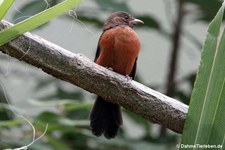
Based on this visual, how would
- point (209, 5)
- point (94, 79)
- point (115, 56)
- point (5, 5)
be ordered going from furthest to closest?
1. point (209, 5)
2. point (115, 56)
3. point (94, 79)
4. point (5, 5)

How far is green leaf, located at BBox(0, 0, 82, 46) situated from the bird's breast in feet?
2.49

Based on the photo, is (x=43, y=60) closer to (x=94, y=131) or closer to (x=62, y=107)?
(x=94, y=131)

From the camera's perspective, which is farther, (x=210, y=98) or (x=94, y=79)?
(x=94, y=79)

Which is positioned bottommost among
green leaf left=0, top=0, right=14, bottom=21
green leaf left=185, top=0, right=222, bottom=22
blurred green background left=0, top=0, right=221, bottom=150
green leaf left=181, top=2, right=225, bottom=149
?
blurred green background left=0, top=0, right=221, bottom=150

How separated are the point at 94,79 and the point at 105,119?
438 millimetres

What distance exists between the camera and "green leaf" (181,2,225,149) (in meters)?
1.09

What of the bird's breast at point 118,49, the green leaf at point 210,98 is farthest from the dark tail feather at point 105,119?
the green leaf at point 210,98

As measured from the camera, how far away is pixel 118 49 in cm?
182

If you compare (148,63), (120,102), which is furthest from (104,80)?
(148,63)

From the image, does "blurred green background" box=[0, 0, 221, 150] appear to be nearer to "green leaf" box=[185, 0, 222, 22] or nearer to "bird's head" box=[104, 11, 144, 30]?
"green leaf" box=[185, 0, 222, 22]

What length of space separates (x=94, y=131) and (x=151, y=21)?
1228 millimetres

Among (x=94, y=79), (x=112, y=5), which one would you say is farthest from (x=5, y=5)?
(x=112, y=5)

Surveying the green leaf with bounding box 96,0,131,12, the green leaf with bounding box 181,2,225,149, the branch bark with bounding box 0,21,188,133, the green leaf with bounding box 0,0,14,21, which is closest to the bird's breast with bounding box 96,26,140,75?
the green leaf with bounding box 96,0,131,12

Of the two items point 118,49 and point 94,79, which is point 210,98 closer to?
point 94,79
